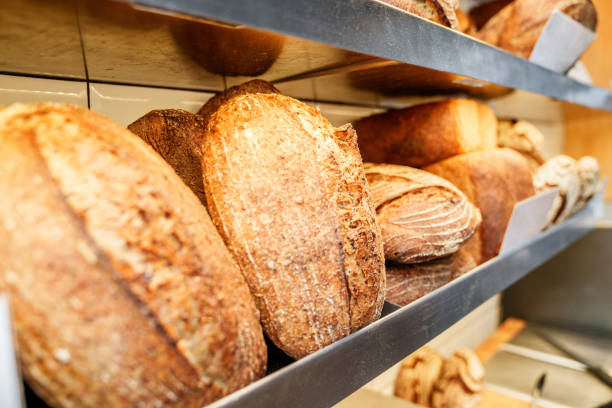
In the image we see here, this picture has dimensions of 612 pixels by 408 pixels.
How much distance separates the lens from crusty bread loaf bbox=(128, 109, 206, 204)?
0.77 metres

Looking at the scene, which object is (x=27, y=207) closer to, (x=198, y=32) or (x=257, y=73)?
(x=198, y=32)

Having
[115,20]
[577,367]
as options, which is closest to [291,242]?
[115,20]

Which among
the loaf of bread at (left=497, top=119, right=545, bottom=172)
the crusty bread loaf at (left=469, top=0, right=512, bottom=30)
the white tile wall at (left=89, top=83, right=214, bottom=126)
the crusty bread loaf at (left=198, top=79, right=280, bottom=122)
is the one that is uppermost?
the crusty bread loaf at (left=469, top=0, right=512, bottom=30)

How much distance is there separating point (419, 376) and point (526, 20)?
4.25 feet

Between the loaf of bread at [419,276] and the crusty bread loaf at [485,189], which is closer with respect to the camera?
the loaf of bread at [419,276]

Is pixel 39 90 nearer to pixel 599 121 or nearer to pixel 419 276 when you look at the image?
pixel 419 276

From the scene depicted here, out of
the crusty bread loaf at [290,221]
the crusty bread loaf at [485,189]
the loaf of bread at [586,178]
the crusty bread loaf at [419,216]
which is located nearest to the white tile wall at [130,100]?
the crusty bread loaf at [290,221]

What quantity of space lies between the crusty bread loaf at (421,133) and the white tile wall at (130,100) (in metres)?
0.56

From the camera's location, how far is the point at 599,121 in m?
2.94

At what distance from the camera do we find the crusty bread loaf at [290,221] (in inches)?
24.2

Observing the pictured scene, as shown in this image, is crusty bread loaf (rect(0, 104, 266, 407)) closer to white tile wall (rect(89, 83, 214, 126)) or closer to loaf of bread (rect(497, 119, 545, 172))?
white tile wall (rect(89, 83, 214, 126))

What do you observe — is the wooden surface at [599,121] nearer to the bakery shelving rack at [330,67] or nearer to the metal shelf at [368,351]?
the bakery shelving rack at [330,67]

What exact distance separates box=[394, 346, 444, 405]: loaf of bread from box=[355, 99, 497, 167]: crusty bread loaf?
769 mm

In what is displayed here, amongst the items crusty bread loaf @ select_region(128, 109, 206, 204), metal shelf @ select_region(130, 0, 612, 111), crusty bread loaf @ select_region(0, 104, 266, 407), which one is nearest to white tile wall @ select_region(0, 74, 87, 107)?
crusty bread loaf @ select_region(128, 109, 206, 204)
